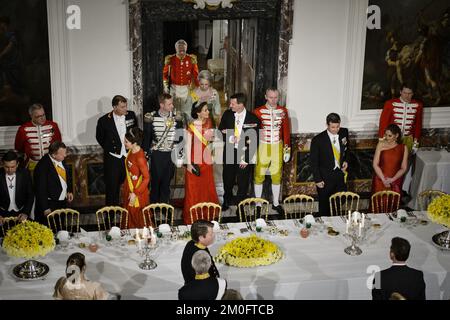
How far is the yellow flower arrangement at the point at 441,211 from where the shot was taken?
7.44 meters

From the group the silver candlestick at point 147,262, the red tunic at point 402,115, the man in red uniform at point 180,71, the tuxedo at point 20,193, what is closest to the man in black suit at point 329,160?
the red tunic at point 402,115

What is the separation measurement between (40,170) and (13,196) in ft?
1.42

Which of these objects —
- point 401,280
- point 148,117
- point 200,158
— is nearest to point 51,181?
point 148,117

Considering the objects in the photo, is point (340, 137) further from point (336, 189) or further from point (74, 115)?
point (74, 115)

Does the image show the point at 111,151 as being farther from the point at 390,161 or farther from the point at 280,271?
the point at 390,161

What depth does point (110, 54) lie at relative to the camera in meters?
10.1

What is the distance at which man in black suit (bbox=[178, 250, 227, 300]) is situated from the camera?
233 inches

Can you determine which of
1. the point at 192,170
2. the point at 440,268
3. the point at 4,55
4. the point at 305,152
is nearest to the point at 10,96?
the point at 4,55

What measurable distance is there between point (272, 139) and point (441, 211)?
3367mm

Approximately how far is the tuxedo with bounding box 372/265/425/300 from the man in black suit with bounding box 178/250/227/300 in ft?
4.61

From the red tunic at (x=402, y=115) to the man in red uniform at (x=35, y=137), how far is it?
4704 millimetres

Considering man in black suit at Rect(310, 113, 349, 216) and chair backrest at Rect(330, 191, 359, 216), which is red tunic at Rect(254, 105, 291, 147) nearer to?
man in black suit at Rect(310, 113, 349, 216)

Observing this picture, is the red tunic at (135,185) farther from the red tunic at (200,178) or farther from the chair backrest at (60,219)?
the red tunic at (200,178)
